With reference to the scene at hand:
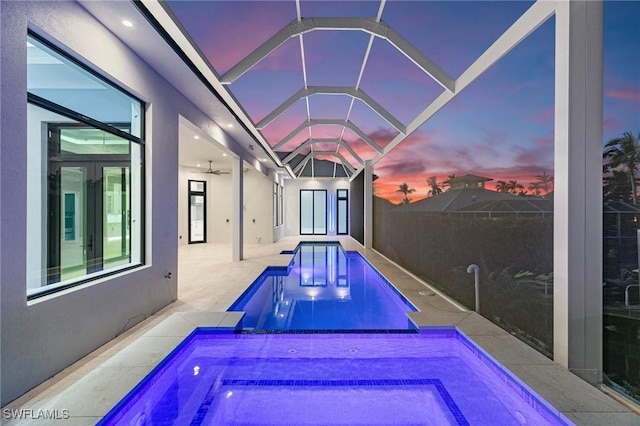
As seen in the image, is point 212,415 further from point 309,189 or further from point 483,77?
point 309,189

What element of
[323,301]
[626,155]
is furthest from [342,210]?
[626,155]

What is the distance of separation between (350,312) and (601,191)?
135 inches

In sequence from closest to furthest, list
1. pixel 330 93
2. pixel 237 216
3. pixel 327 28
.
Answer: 1. pixel 327 28
2. pixel 330 93
3. pixel 237 216

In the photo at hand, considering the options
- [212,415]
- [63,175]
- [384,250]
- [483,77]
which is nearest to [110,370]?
[212,415]

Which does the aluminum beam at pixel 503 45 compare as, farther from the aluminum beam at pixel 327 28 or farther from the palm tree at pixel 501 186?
the palm tree at pixel 501 186

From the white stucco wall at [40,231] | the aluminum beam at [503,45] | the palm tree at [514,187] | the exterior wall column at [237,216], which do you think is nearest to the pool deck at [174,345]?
the white stucco wall at [40,231]

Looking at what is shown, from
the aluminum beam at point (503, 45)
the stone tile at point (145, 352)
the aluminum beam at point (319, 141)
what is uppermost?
the aluminum beam at point (319, 141)

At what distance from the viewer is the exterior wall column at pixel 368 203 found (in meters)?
12.0

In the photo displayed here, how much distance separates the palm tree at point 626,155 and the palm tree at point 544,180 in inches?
17.2

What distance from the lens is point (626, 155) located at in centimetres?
246

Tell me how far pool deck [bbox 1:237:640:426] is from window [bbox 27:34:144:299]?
73 centimetres

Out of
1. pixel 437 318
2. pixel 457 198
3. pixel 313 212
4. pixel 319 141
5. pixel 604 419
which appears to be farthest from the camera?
pixel 313 212

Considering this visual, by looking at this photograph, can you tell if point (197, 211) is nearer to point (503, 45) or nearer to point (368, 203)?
point (368, 203)

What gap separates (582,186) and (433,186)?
11.9ft
